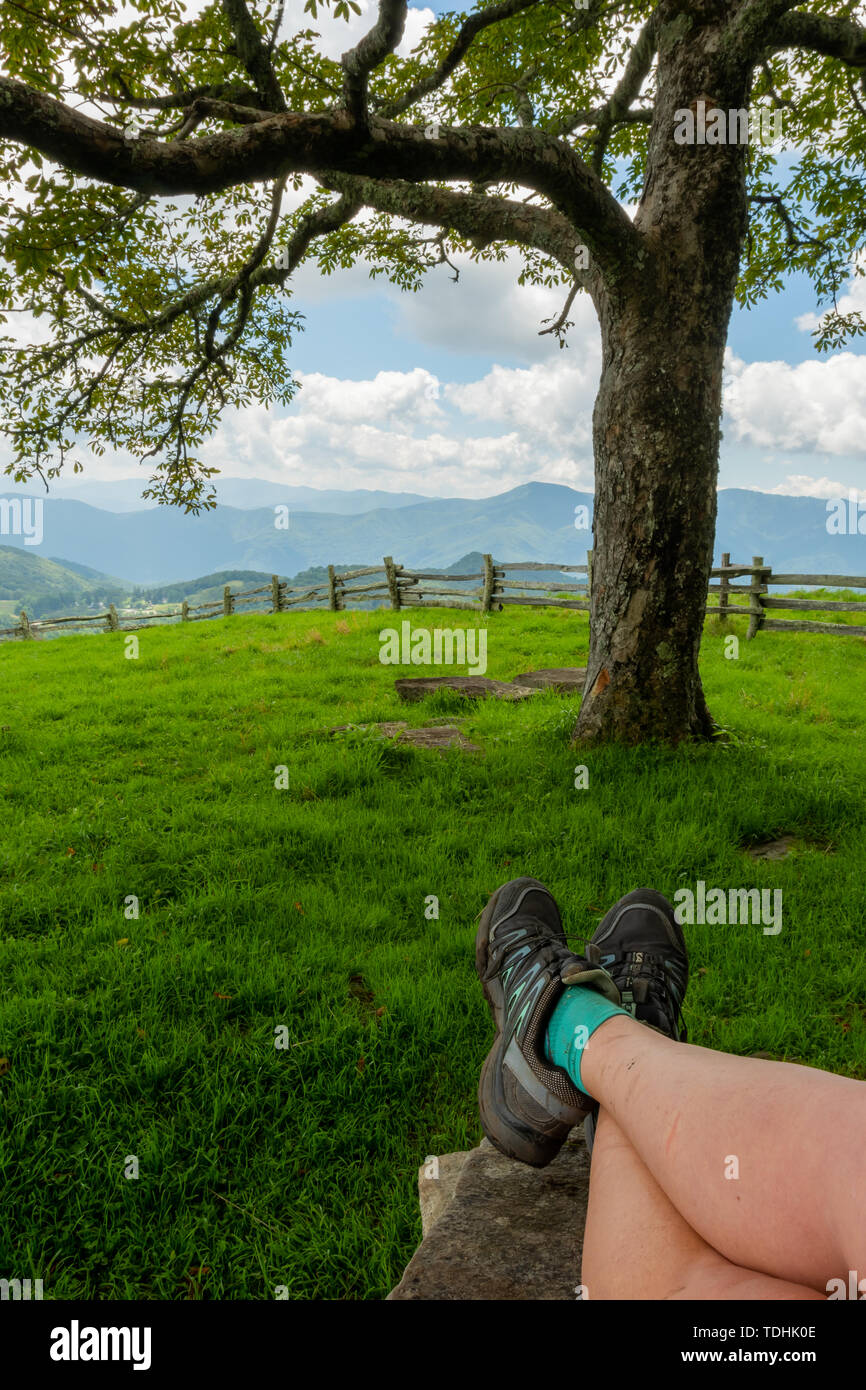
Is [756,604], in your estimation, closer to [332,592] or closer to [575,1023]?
[332,592]

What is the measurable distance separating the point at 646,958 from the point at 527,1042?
701mm

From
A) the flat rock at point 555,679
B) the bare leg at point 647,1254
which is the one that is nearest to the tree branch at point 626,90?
the flat rock at point 555,679

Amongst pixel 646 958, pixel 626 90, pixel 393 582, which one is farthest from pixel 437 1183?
pixel 393 582

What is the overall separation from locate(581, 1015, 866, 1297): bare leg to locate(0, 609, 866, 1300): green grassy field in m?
0.96

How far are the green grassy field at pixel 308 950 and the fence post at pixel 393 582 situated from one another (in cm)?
1216

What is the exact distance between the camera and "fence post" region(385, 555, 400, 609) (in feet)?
62.3

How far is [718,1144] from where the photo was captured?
1413mm

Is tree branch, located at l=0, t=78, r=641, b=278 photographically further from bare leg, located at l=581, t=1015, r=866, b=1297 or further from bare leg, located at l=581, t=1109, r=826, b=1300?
bare leg, located at l=581, t=1109, r=826, b=1300

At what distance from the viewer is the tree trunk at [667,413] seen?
16.8ft

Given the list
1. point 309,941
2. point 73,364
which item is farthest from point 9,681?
point 309,941

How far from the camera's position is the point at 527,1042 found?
6.77 ft

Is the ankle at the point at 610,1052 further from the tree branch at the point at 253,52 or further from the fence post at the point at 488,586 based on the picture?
the fence post at the point at 488,586

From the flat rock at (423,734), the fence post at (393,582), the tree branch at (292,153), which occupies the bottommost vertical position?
the flat rock at (423,734)

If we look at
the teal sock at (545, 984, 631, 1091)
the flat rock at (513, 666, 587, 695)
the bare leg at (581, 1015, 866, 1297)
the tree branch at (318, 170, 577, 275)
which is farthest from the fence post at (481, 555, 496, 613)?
the bare leg at (581, 1015, 866, 1297)
